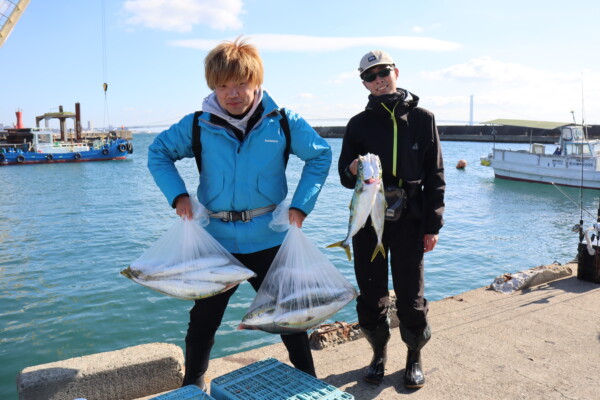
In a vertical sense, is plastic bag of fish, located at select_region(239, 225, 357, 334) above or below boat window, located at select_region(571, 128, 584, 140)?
below

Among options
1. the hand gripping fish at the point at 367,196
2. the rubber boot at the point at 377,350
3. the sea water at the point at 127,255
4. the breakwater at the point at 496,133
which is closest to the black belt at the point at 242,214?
the hand gripping fish at the point at 367,196

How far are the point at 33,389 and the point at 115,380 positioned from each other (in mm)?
487

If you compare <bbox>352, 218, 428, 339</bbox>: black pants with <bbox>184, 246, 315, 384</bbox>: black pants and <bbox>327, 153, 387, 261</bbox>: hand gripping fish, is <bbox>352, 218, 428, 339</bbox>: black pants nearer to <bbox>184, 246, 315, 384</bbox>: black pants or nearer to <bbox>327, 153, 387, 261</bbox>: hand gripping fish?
<bbox>327, 153, 387, 261</bbox>: hand gripping fish

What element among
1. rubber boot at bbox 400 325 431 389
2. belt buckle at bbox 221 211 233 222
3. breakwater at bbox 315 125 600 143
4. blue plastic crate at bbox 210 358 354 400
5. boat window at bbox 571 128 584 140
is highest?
breakwater at bbox 315 125 600 143

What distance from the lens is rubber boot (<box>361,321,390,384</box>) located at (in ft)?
11.0

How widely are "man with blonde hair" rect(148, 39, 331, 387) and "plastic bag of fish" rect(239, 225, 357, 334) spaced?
14 cm

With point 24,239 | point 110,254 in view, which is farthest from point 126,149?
point 110,254

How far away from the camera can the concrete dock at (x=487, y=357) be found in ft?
10.7

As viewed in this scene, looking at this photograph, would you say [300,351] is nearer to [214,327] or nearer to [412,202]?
[214,327]

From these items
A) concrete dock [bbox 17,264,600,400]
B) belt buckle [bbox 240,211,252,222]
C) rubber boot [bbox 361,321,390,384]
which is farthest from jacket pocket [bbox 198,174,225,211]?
rubber boot [bbox 361,321,390,384]

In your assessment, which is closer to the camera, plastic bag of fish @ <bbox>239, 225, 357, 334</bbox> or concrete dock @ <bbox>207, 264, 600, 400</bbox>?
plastic bag of fish @ <bbox>239, 225, 357, 334</bbox>

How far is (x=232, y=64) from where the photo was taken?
8.18ft

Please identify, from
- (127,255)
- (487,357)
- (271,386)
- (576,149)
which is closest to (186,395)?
(271,386)

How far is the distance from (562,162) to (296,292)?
27302 millimetres
